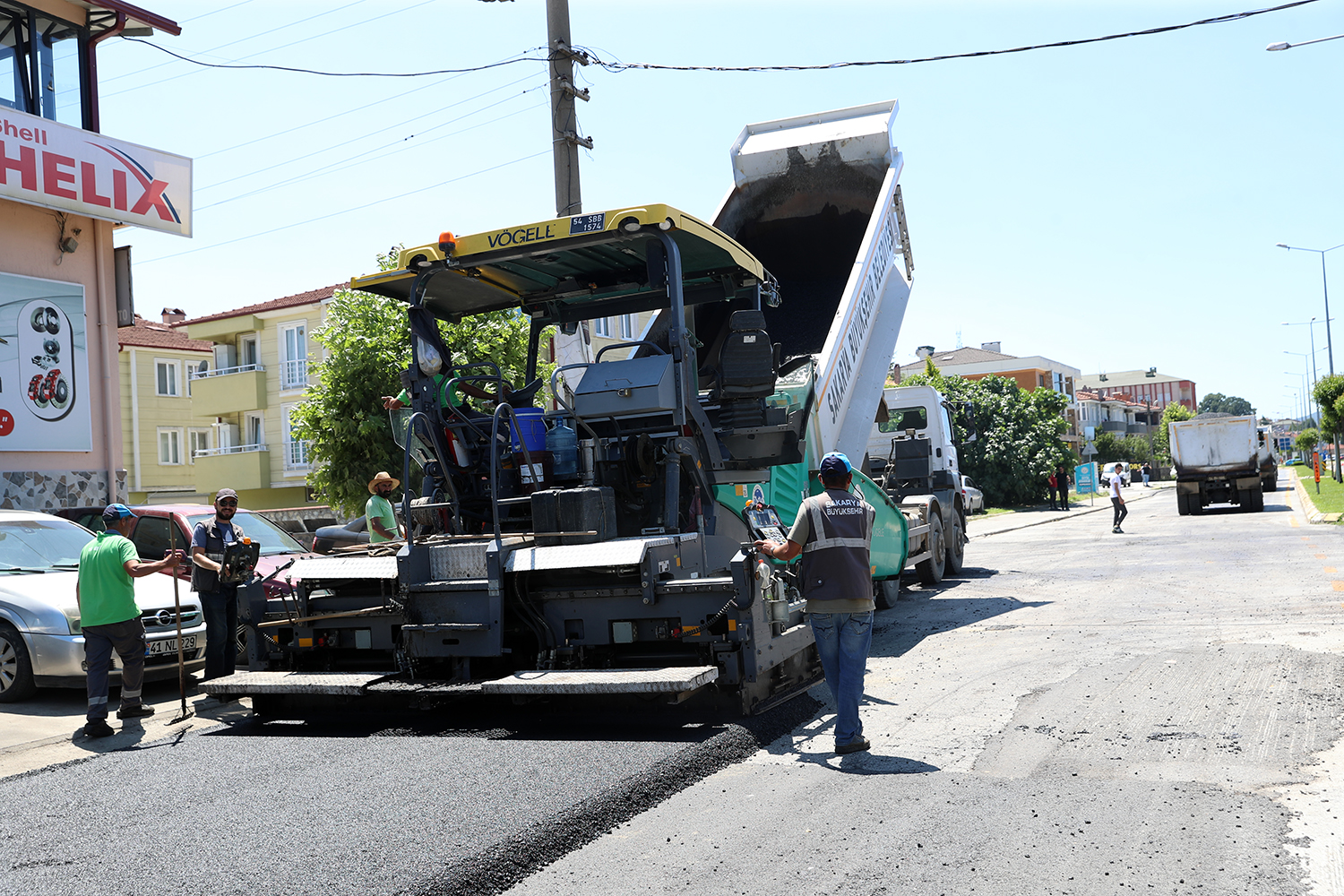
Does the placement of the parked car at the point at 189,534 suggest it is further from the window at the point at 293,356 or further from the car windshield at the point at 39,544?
the window at the point at 293,356

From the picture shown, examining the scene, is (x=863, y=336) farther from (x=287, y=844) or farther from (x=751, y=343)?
(x=287, y=844)

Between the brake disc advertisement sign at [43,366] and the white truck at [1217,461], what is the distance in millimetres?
26160

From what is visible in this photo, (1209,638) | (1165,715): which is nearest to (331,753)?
(1165,715)

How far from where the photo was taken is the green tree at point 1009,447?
43094 mm

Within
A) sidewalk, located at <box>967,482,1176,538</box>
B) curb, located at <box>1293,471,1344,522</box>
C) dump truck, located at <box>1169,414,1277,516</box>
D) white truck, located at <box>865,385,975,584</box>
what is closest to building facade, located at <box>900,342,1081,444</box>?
sidewalk, located at <box>967,482,1176,538</box>

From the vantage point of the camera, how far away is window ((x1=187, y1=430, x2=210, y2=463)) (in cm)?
3722

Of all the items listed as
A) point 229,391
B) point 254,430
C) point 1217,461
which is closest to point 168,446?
point 254,430

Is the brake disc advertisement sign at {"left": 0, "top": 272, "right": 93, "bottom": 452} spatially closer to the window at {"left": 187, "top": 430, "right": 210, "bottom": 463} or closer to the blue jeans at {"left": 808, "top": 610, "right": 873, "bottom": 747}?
the blue jeans at {"left": 808, "top": 610, "right": 873, "bottom": 747}

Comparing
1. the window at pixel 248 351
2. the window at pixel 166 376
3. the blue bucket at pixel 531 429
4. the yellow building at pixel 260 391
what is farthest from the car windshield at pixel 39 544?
the window at pixel 166 376

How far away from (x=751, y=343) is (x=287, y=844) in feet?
13.4

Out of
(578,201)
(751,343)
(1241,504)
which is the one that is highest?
(578,201)

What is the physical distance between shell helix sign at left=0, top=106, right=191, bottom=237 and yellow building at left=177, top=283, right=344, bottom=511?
18445 mm

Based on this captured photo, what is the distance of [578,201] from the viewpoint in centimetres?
1252

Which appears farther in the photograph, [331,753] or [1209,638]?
[1209,638]
